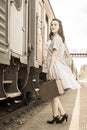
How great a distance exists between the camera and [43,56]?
13172 millimetres

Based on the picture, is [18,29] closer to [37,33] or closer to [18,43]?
[18,43]

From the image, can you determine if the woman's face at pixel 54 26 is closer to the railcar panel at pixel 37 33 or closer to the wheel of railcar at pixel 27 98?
the railcar panel at pixel 37 33

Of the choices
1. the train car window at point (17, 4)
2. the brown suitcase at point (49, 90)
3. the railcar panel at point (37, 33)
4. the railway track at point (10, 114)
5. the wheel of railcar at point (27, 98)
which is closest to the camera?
the brown suitcase at point (49, 90)

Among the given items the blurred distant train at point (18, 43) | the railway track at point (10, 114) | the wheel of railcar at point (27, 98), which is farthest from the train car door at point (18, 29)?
the wheel of railcar at point (27, 98)

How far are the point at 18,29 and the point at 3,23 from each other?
1700 millimetres

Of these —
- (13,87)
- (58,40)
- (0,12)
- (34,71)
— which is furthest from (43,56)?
(0,12)

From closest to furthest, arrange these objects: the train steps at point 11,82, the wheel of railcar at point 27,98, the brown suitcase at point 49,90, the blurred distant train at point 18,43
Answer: the blurred distant train at point 18,43
the brown suitcase at point 49,90
the train steps at point 11,82
the wheel of railcar at point 27,98

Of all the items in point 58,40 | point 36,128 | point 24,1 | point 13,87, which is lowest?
point 36,128

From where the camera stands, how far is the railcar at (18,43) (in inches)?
267

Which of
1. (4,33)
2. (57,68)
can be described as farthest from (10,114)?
(4,33)

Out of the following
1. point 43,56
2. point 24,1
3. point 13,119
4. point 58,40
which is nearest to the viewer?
point 58,40

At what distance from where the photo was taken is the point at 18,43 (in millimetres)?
8273

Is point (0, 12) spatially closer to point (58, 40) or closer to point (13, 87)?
point (58, 40)

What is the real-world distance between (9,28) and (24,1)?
2.68 m
